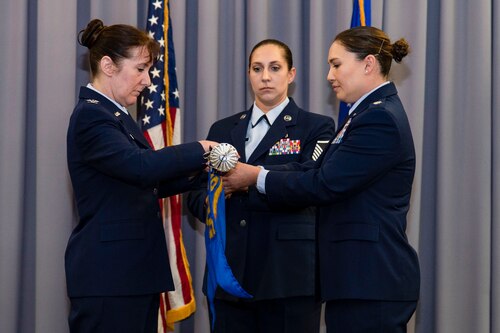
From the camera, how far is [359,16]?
3.67 metres

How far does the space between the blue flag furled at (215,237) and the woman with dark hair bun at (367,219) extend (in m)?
0.39

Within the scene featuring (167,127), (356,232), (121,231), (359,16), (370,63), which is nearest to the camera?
(356,232)

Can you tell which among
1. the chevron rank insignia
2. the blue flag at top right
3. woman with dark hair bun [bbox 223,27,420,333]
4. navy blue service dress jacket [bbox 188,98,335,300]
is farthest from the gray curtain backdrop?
woman with dark hair bun [bbox 223,27,420,333]

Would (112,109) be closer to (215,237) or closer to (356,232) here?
(215,237)

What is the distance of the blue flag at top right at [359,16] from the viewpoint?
3.64 meters

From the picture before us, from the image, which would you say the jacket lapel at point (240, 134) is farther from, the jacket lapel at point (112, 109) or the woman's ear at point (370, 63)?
the woman's ear at point (370, 63)

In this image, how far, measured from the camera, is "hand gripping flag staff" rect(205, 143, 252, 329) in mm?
2514

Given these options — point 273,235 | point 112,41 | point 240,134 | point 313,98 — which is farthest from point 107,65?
point 313,98

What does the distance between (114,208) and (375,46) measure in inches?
45.0

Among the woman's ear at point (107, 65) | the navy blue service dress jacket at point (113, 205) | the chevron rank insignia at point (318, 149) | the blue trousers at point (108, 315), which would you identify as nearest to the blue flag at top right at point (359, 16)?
the chevron rank insignia at point (318, 149)
